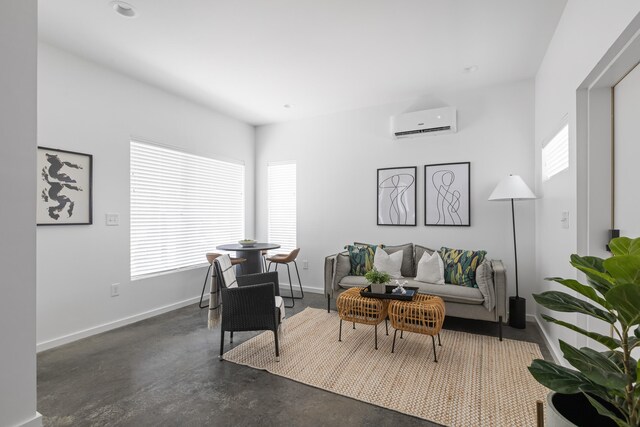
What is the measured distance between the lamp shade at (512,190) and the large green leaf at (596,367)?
109 inches

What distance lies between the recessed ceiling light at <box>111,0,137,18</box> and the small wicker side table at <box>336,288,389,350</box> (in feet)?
10.1

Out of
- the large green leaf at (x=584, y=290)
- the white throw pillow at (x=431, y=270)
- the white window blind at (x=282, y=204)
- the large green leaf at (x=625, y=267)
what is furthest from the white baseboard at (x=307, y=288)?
the large green leaf at (x=625, y=267)

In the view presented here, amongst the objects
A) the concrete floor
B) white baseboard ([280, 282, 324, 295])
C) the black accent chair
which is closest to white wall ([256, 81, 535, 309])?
white baseboard ([280, 282, 324, 295])

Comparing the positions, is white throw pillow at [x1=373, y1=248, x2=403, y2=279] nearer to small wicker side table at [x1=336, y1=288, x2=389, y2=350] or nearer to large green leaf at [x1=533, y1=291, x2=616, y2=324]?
small wicker side table at [x1=336, y1=288, x2=389, y2=350]

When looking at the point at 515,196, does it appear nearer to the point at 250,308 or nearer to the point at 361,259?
the point at 361,259

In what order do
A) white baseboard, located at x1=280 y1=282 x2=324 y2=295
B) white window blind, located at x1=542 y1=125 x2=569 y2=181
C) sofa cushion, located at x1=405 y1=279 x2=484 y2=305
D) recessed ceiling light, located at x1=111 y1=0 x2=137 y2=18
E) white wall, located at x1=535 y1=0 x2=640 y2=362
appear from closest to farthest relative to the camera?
white wall, located at x1=535 y1=0 x2=640 y2=362 → recessed ceiling light, located at x1=111 y1=0 x2=137 y2=18 → white window blind, located at x1=542 y1=125 x2=569 y2=181 → sofa cushion, located at x1=405 y1=279 x2=484 y2=305 → white baseboard, located at x1=280 y1=282 x2=324 y2=295

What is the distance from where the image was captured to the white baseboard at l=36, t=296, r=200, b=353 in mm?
2967

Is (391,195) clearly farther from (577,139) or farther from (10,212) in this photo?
(10,212)

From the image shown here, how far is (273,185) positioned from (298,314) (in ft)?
8.06

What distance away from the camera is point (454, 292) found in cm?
337

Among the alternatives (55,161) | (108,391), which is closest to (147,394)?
(108,391)

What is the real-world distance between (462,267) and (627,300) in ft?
9.82

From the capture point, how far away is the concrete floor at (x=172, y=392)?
77.4 inches

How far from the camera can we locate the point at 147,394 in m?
2.23
